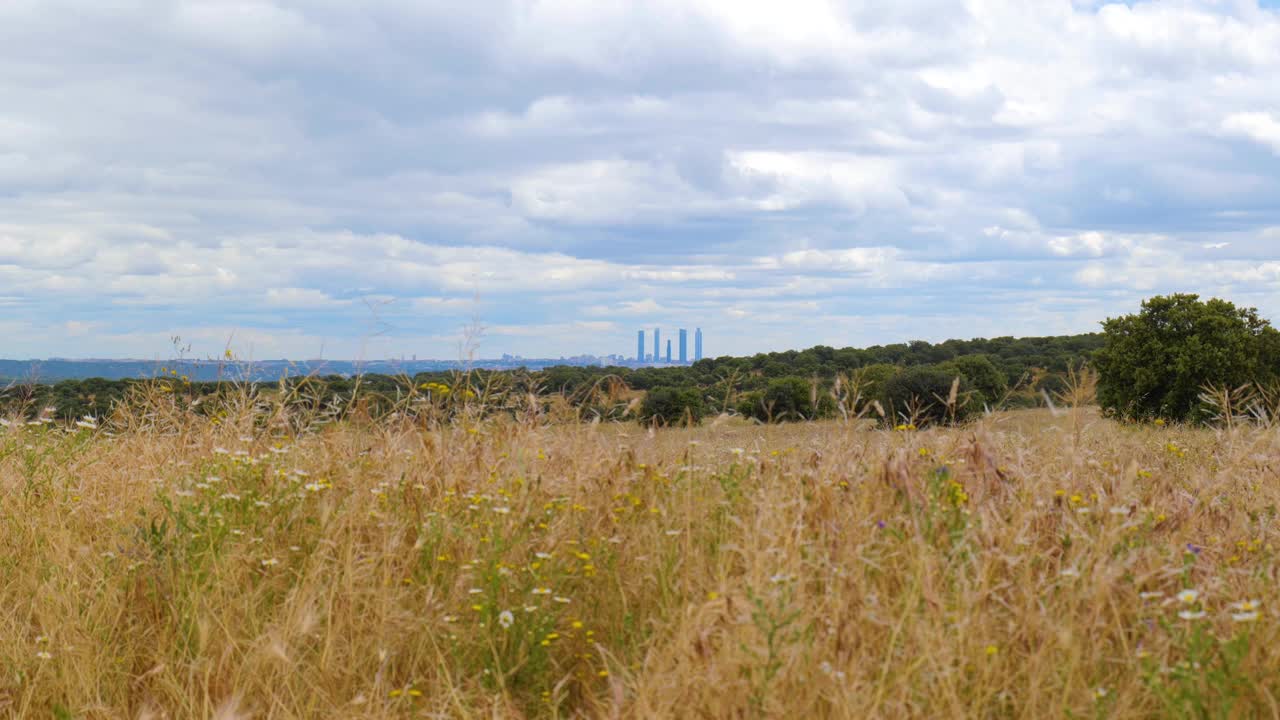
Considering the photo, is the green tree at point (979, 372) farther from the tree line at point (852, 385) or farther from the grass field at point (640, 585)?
the grass field at point (640, 585)

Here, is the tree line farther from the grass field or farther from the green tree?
the grass field

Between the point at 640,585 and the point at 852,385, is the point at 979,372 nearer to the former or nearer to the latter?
the point at 852,385

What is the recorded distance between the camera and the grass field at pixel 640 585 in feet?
9.17

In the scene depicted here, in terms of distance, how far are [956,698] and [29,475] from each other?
5.39 m

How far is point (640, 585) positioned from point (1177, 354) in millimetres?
26641

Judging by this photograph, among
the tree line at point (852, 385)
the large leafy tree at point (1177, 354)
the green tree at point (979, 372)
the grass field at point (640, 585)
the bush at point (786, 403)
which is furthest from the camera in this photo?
the green tree at point (979, 372)

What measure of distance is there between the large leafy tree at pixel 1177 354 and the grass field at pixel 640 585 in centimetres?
2292

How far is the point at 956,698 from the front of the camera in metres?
2.62

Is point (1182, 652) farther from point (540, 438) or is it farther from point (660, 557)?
point (540, 438)

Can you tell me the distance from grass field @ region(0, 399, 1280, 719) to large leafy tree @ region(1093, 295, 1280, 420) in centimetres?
2292

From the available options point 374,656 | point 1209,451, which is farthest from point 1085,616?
point 1209,451

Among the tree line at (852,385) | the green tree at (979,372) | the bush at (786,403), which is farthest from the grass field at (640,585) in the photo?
the green tree at (979,372)

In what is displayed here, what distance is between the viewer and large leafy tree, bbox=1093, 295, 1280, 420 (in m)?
25.2

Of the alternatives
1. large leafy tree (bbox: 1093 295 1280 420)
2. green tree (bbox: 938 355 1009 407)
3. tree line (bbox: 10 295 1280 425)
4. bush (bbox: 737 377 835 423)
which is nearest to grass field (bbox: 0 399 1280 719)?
bush (bbox: 737 377 835 423)
